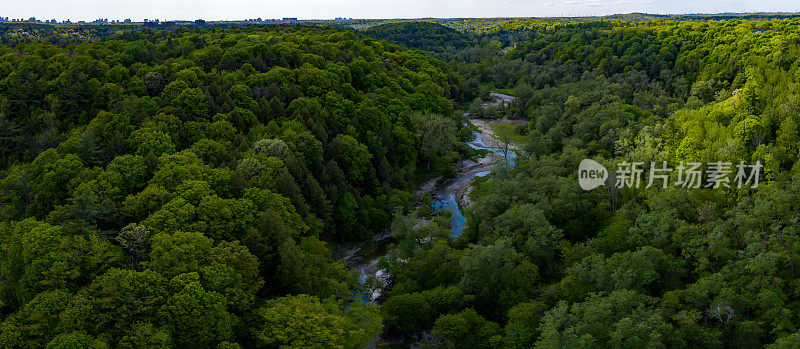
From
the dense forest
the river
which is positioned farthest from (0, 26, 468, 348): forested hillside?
the river

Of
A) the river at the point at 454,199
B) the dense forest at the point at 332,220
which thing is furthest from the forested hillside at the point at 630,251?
the river at the point at 454,199

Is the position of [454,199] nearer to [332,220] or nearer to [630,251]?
[332,220]

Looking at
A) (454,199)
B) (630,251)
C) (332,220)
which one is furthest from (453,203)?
(630,251)

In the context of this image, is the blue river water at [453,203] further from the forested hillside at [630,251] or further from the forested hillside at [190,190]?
the forested hillside at [630,251]

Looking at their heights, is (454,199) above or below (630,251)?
A: below

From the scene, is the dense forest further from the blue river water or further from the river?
the blue river water

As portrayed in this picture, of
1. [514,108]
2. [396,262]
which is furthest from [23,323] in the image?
[514,108]
